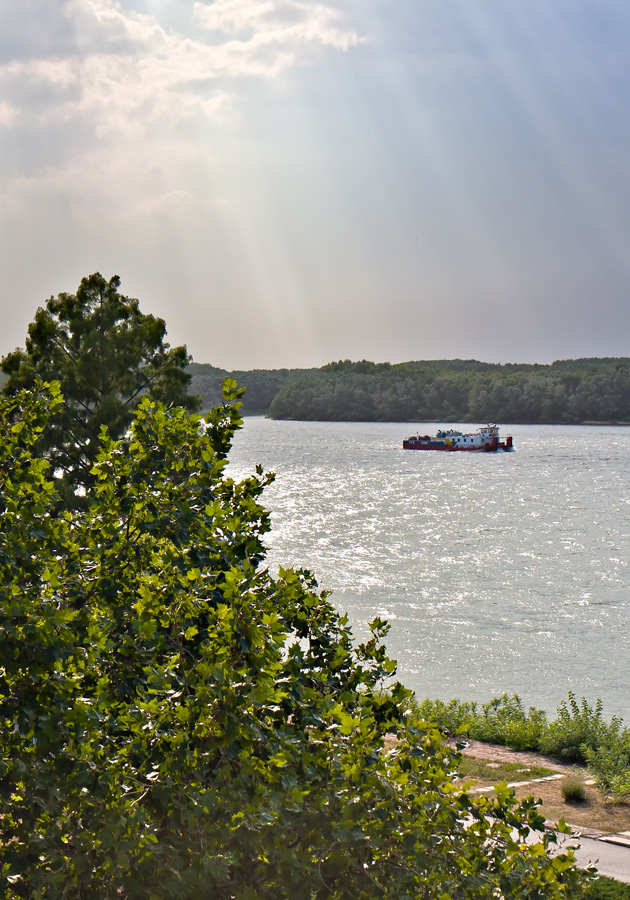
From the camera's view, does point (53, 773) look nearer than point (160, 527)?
Yes

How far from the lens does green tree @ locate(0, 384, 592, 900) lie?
3.28 meters

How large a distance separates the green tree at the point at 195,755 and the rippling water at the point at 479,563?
642 inches

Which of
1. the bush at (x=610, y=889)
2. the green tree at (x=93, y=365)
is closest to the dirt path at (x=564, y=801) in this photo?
the bush at (x=610, y=889)

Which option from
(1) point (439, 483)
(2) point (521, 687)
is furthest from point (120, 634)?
(1) point (439, 483)

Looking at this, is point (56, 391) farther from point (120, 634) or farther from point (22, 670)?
point (22, 670)

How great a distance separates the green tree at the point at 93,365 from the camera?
25250 millimetres

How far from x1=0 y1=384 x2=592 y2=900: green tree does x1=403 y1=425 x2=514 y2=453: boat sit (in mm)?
103289

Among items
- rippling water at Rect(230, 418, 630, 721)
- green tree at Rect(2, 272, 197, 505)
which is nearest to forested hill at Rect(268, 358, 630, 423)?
rippling water at Rect(230, 418, 630, 721)

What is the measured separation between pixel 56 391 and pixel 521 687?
761 inches

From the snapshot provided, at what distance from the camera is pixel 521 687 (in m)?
21.5

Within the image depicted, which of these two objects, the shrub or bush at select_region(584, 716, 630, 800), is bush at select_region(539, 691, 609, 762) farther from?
the shrub

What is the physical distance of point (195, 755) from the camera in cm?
340

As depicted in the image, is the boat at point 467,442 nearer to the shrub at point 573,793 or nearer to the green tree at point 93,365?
the green tree at point 93,365

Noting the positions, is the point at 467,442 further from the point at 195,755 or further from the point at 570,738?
the point at 195,755
